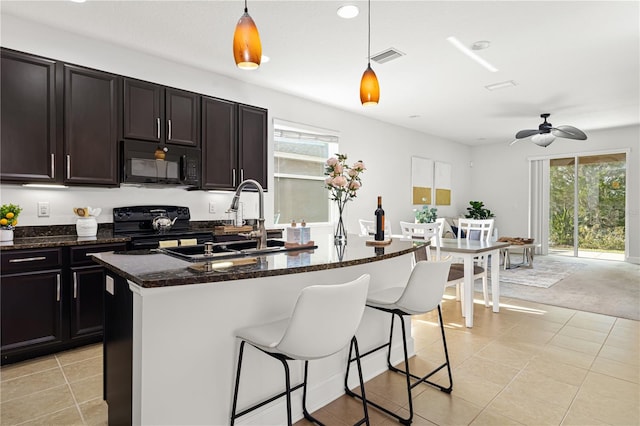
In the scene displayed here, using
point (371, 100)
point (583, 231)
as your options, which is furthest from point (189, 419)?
point (583, 231)

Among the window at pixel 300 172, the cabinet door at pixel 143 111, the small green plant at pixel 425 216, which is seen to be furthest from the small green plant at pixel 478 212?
the cabinet door at pixel 143 111

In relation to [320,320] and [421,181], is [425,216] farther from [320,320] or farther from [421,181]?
[320,320]

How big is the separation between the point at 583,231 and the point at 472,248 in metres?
A: 6.15

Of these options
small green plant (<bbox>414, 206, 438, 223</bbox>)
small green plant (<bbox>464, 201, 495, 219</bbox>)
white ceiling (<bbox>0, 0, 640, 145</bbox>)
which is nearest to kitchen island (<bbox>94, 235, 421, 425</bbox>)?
white ceiling (<bbox>0, 0, 640, 145</bbox>)

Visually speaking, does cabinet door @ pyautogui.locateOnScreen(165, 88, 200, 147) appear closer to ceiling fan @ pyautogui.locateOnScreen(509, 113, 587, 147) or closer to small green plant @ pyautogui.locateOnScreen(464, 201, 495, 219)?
ceiling fan @ pyautogui.locateOnScreen(509, 113, 587, 147)

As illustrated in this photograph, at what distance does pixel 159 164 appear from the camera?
140 inches

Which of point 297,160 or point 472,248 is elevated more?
point 297,160

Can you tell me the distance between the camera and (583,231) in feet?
26.1

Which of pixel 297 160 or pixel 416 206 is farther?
pixel 416 206

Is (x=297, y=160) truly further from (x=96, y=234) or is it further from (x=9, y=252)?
(x=9, y=252)

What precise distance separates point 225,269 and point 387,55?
3.12 metres

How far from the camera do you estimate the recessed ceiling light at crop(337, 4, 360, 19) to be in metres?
2.80

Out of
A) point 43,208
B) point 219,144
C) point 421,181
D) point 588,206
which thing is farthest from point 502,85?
point 43,208

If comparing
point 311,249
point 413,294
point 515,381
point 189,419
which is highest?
point 311,249
